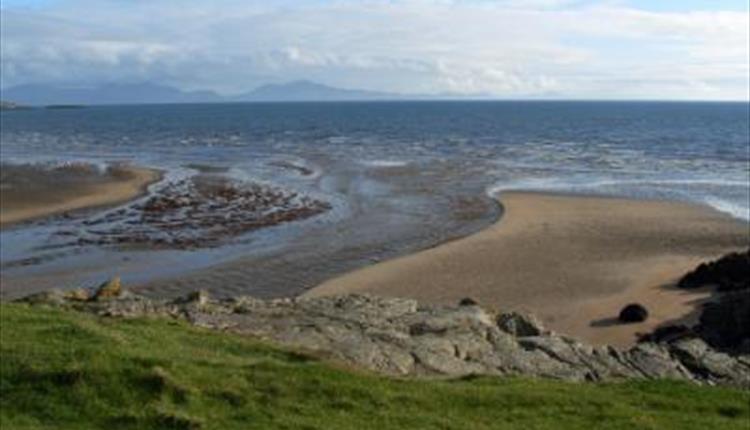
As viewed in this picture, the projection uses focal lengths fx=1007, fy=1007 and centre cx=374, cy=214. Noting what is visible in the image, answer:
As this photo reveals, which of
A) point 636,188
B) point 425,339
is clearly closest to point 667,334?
point 425,339

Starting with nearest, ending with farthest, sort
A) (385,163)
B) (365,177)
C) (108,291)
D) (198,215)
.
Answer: (108,291), (198,215), (365,177), (385,163)

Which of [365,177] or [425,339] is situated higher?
[425,339]

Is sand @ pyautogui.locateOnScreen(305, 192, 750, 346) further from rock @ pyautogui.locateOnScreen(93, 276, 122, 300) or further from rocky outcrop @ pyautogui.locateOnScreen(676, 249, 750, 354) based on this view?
rock @ pyautogui.locateOnScreen(93, 276, 122, 300)

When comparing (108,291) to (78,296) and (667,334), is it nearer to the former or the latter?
(78,296)

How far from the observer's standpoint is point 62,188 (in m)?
57.1

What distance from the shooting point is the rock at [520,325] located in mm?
18734

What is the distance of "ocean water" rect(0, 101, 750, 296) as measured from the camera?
34656mm

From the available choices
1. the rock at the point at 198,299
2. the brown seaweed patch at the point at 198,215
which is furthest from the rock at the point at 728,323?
the brown seaweed patch at the point at 198,215

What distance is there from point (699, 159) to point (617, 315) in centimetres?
6026

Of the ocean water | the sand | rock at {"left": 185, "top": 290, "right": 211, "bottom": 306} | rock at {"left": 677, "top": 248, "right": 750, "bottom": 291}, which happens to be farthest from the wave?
rock at {"left": 185, "top": 290, "right": 211, "bottom": 306}

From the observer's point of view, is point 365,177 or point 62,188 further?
point 365,177

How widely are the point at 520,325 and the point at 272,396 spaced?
7.44 m

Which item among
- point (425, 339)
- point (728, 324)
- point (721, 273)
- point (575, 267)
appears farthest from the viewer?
point (575, 267)

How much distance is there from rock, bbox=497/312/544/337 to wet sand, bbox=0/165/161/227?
30274 millimetres
